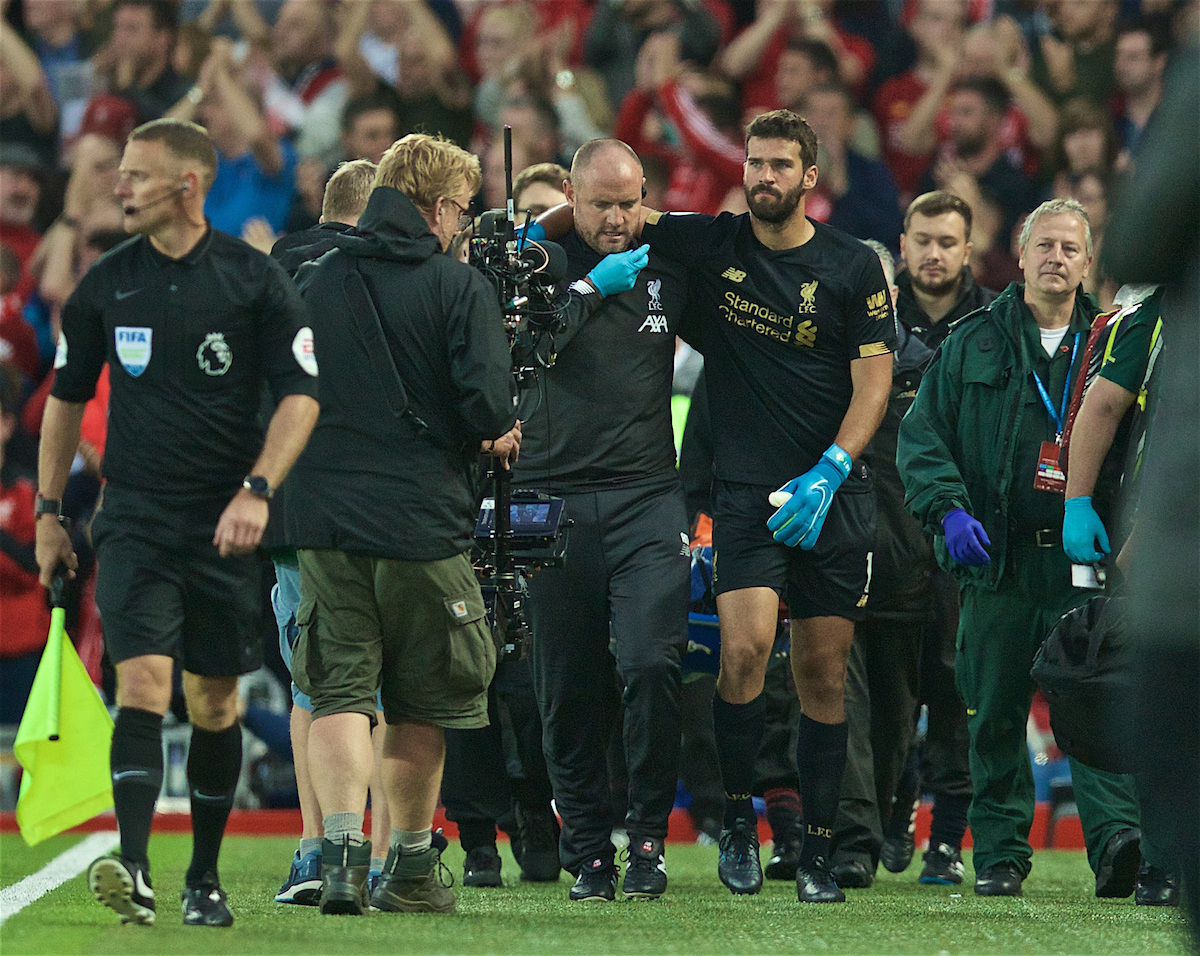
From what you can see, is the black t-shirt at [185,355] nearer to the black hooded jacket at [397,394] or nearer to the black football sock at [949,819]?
the black hooded jacket at [397,394]

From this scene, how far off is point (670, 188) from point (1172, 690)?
29.0 ft

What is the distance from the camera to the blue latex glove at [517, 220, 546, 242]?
6.08m

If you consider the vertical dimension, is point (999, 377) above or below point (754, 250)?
below

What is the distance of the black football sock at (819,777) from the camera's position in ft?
20.3

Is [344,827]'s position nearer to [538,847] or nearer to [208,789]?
[208,789]

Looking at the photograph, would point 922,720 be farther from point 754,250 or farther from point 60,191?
point 60,191

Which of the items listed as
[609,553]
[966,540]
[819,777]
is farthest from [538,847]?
[966,540]

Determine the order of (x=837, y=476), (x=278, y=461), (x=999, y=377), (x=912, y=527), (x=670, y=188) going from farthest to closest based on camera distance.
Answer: (x=670, y=188)
(x=912, y=527)
(x=999, y=377)
(x=837, y=476)
(x=278, y=461)

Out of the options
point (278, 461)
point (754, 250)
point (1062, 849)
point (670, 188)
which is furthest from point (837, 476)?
point (670, 188)

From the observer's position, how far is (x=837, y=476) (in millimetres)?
6109

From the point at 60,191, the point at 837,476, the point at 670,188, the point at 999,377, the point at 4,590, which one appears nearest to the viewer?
the point at 837,476

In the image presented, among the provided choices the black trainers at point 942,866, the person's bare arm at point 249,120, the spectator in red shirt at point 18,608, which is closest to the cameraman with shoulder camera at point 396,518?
the black trainers at point 942,866

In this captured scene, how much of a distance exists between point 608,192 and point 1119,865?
2961 millimetres

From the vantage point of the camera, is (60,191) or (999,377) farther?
(60,191)
